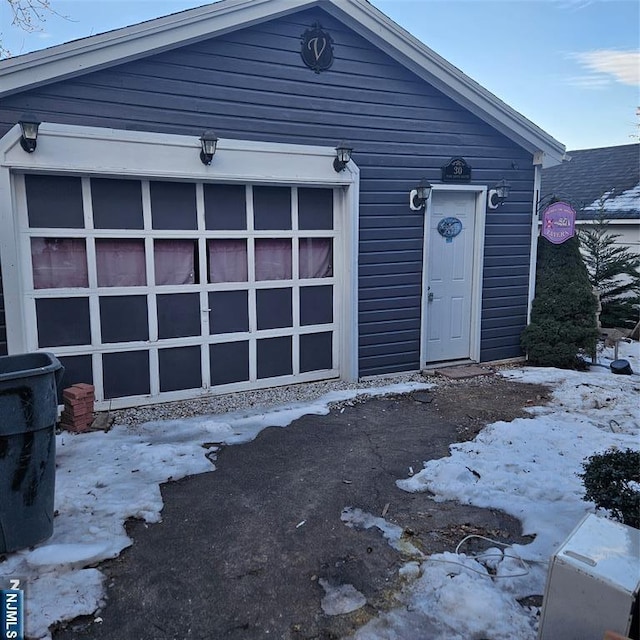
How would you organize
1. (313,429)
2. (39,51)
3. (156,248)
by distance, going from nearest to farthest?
(39,51) → (313,429) → (156,248)

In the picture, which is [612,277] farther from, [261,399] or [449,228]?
[261,399]

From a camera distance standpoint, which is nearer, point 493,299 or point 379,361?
point 379,361

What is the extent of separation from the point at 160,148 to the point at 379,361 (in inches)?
133

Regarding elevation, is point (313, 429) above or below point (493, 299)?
below

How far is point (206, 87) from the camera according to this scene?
193 inches

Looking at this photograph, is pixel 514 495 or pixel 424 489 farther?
pixel 424 489

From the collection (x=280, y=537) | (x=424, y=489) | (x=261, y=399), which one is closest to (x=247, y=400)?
(x=261, y=399)

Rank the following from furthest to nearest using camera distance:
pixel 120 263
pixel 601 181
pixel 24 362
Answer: pixel 601 181, pixel 120 263, pixel 24 362

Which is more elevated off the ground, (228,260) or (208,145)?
(208,145)

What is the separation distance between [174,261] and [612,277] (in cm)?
867

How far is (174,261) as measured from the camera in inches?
201

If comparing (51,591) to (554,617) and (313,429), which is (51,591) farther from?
(313,429)

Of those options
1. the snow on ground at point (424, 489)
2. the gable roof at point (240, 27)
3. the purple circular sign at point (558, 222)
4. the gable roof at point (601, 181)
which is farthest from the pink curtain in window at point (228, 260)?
the gable roof at point (601, 181)

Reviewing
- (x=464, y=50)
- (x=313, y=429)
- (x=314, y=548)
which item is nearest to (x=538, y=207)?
(x=464, y=50)
